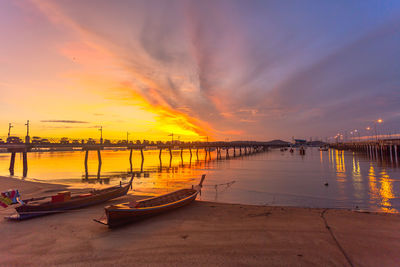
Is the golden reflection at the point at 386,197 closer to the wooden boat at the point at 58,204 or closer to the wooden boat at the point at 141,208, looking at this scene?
the wooden boat at the point at 141,208

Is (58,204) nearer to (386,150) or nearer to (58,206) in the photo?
(58,206)

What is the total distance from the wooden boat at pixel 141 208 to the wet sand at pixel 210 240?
50 cm

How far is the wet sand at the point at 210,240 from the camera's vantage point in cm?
912

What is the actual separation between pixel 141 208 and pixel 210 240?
5706 mm

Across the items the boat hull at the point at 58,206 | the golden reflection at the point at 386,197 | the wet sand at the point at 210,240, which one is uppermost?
the boat hull at the point at 58,206

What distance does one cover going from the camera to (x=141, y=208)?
46.9ft

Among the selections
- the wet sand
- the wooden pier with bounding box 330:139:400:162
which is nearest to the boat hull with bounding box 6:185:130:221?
the wet sand

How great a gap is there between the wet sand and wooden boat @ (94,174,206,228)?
1.63ft

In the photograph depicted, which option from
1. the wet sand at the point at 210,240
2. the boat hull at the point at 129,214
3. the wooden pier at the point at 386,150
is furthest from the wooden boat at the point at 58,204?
the wooden pier at the point at 386,150

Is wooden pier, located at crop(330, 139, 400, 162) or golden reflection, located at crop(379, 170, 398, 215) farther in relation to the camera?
wooden pier, located at crop(330, 139, 400, 162)

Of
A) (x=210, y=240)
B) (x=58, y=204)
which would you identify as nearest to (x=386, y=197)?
(x=210, y=240)

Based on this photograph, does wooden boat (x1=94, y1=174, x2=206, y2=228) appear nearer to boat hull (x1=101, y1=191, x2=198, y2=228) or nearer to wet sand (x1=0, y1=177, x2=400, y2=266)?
boat hull (x1=101, y1=191, x2=198, y2=228)

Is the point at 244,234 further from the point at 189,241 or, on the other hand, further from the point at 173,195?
the point at 173,195

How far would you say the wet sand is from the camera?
9.12 metres
